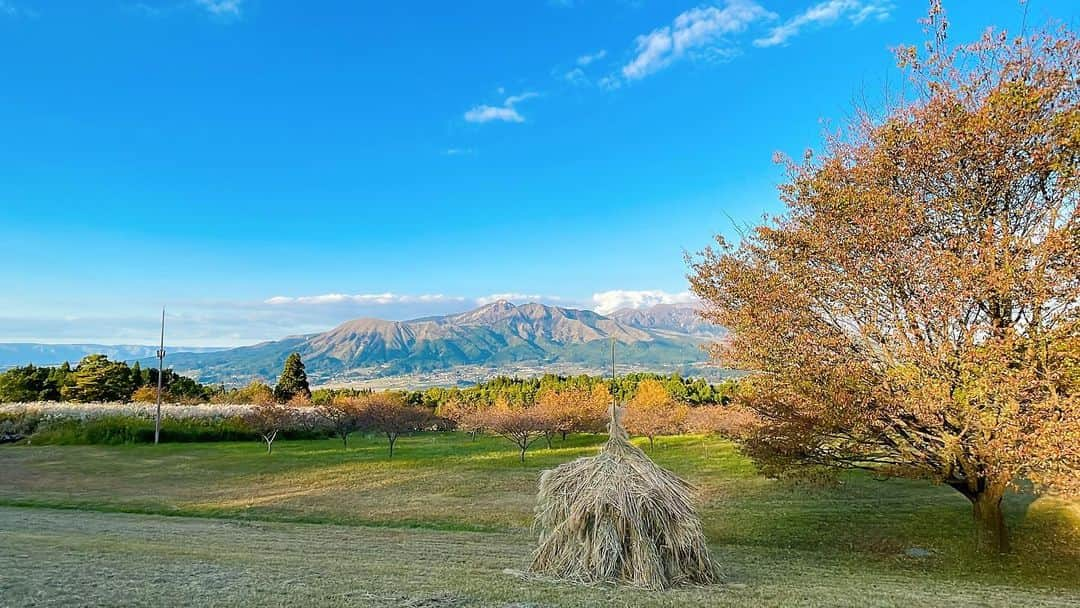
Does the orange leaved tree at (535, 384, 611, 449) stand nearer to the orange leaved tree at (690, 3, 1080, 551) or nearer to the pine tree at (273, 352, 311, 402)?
the pine tree at (273, 352, 311, 402)

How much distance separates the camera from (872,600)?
7.38m

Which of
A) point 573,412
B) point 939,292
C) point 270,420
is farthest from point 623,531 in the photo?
point 573,412

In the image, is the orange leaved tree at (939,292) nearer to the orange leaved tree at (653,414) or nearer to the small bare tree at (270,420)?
the orange leaved tree at (653,414)

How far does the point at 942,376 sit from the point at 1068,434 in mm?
1819

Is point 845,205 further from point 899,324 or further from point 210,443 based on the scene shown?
point 210,443

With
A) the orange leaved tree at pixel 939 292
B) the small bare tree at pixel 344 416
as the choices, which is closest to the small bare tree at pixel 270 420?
the small bare tree at pixel 344 416

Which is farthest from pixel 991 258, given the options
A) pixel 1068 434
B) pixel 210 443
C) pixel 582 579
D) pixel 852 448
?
pixel 210 443

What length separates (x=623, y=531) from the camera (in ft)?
25.0

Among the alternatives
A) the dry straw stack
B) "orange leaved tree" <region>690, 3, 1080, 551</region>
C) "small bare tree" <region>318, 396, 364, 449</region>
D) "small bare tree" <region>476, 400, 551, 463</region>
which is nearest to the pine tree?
"small bare tree" <region>318, 396, 364, 449</region>

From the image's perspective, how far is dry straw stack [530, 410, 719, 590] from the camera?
297 inches

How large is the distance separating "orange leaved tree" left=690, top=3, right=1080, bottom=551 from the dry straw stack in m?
5.35

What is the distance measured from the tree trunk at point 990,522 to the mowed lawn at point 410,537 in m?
0.31

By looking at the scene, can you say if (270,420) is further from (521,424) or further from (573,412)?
(573,412)

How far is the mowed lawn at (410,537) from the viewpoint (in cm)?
647
